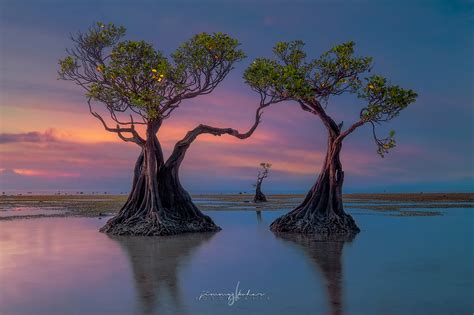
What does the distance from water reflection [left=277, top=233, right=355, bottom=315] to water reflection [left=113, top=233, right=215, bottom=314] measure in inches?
138

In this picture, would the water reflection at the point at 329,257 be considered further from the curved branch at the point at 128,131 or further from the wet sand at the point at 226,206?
the wet sand at the point at 226,206

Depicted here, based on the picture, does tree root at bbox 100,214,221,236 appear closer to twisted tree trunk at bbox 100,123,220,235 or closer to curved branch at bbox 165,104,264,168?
twisted tree trunk at bbox 100,123,220,235

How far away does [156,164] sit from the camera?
28516 mm

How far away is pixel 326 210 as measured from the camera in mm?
27828

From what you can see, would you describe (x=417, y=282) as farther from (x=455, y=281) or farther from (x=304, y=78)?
(x=304, y=78)

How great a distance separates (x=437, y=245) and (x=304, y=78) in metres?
11.6

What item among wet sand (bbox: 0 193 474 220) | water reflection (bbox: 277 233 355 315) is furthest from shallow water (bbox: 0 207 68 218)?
water reflection (bbox: 277 233 355 315)

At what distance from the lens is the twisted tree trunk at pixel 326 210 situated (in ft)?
88.5

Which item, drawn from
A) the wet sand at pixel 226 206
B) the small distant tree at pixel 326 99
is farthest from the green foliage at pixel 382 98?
the wet sand at pixel 226 206

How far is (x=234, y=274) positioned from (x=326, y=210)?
1424 cm

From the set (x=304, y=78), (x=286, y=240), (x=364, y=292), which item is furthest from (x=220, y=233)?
(x=364, y=292)

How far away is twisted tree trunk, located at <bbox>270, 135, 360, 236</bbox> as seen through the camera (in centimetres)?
2698

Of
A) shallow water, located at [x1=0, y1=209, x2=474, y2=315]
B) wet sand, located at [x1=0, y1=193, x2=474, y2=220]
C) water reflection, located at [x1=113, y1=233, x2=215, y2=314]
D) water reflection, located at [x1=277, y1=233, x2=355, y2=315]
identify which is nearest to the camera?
shallow water, located at [x1=0, y1=209, x2=474, y2=315]

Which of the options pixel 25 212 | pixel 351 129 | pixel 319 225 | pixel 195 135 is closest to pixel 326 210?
pixel 319 225
